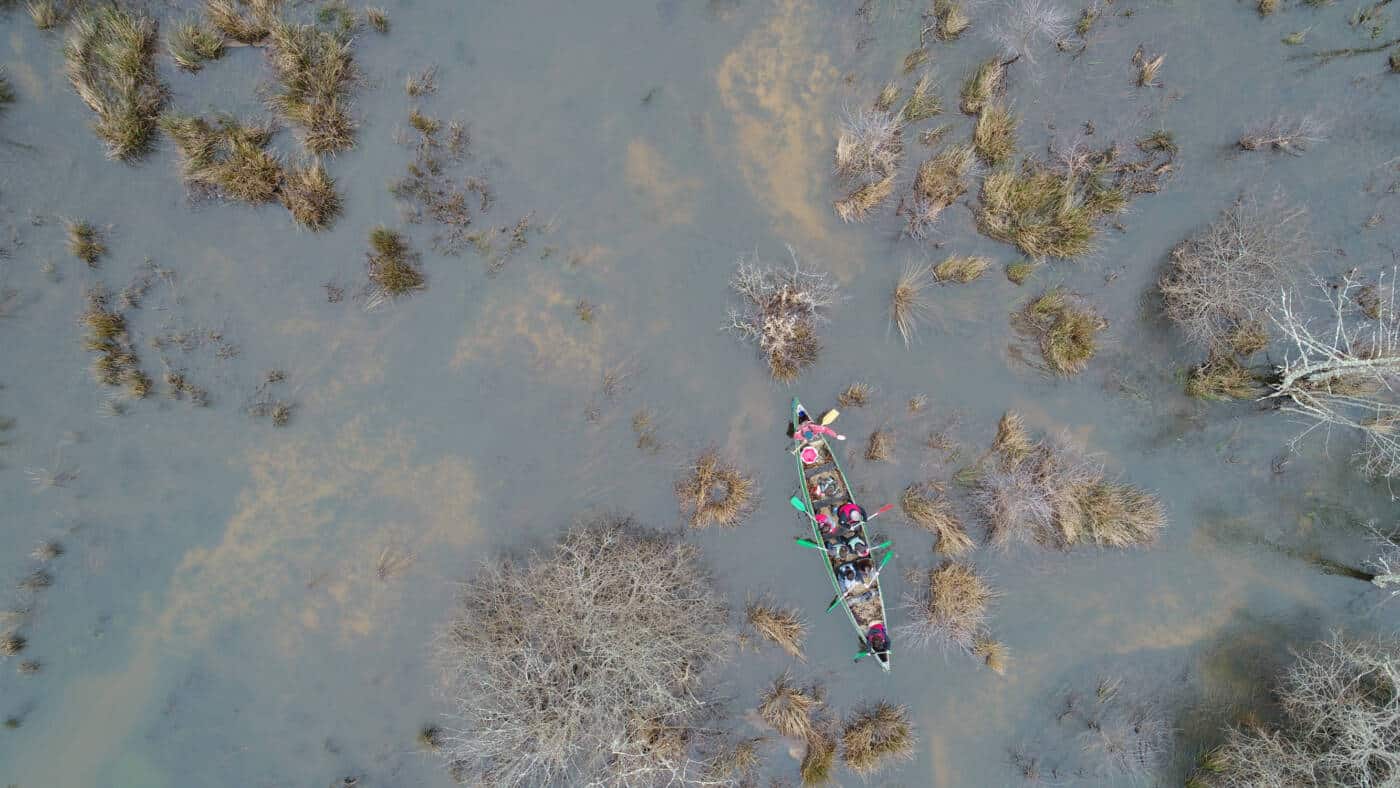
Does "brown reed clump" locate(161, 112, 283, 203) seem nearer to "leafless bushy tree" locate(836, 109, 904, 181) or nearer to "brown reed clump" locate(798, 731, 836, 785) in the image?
"leafless bushy tree" locate(836, 109, 904, 181)

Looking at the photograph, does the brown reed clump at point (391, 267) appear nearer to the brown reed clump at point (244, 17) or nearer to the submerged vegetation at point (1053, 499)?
the brown reed clump at point (244, 17)

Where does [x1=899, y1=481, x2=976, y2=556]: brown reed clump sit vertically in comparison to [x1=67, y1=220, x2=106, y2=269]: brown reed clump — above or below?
below

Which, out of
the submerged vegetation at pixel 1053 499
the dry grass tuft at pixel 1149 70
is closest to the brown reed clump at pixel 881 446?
the submerged vegetation at pixel 1053 499

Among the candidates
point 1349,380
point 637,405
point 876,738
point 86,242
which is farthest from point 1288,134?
point 86,242


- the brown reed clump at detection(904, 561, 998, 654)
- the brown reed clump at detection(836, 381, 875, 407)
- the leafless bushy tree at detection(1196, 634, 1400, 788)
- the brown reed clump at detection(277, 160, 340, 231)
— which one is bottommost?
the leafless bushy tree at detection(1196, 634, 1400, 788)

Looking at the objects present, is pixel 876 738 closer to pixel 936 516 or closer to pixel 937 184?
pixel 936 516

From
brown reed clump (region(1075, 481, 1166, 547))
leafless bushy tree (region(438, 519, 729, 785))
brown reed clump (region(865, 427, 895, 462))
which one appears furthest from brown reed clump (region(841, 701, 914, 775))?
brown reed clump (region(1075, 481, 1166, 547))

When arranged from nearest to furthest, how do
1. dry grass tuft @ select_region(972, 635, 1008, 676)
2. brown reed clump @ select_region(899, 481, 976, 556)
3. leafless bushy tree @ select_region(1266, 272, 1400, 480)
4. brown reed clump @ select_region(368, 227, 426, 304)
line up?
leafless bushy tree @ select_region(1266, 272, 1400, 480), brown reed clump @ select_region(368, 227, 426, 304), brown reed clump @ select_region(899, 481, 976, 556), dry grass tuft @ select_region(972, 635, 1008, 676)
